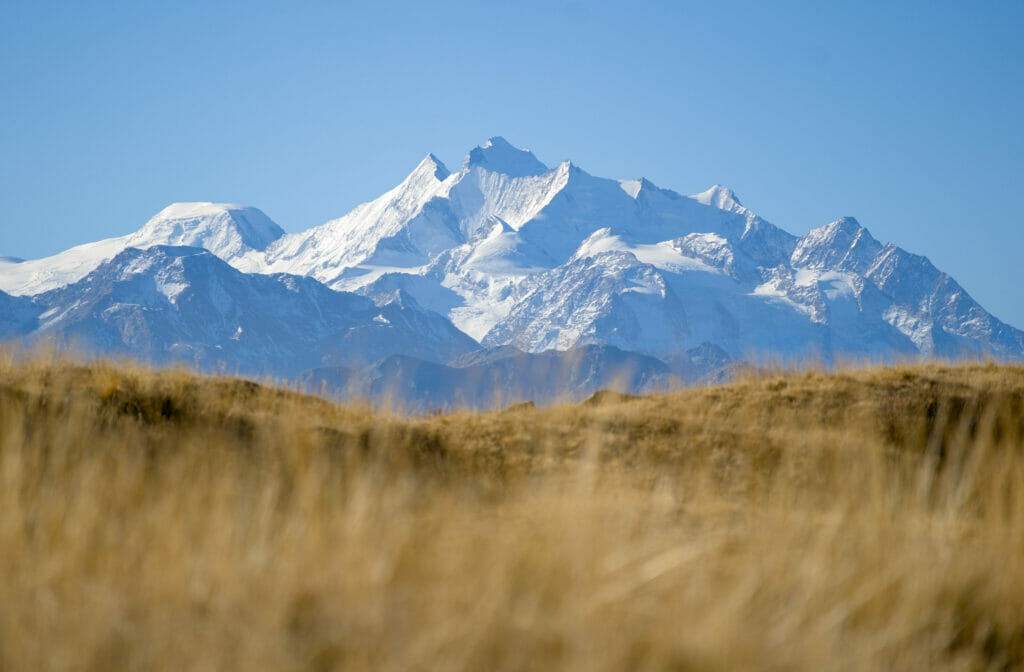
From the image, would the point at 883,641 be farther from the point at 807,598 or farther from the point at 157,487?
the point at 157,487

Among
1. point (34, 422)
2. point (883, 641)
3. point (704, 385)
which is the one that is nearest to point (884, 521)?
point (883, 641)

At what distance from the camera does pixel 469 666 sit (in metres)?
4.17

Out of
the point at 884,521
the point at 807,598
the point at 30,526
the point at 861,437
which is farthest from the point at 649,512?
the point at 861,437

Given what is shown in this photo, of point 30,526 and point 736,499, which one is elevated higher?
point 30,526

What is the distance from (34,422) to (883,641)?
8772 mm

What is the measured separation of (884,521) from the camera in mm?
6973

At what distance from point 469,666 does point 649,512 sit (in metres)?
3.38

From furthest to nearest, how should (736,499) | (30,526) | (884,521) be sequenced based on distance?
(736,499)
(884,521)
(30,526)

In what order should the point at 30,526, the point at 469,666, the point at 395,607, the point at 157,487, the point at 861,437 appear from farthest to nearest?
1. the point at 861,437
2. the point at 157,487
3. the point at 30,526
4. the point at 395,607
5. the point at 469,666

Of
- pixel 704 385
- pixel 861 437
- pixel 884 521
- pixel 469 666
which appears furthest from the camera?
pixel 704 385

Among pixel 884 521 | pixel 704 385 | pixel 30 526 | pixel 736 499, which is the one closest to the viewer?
pixel 30 526

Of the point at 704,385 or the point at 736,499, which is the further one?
the point at 704,385

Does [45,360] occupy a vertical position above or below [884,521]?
above

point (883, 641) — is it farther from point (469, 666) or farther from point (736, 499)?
point (736, 499)
